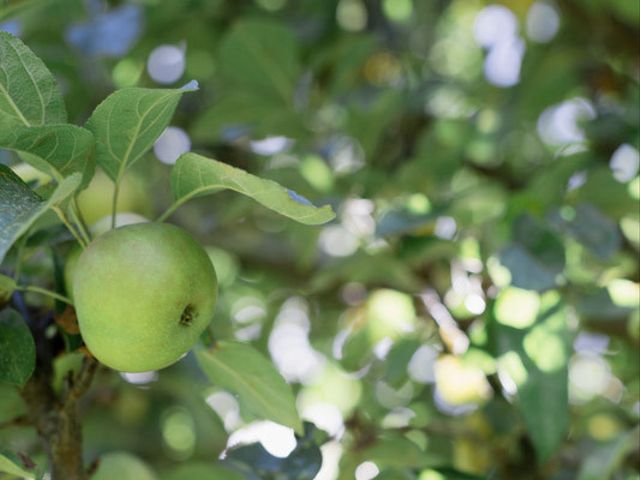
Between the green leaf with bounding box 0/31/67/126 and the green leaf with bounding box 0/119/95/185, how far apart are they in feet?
0.06

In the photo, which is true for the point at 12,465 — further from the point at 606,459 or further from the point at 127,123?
the point at 606,459

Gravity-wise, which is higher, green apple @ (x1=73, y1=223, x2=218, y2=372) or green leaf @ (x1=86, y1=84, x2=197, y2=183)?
green leaf @ (x1=86, y1=84, x2=197, y2=183)

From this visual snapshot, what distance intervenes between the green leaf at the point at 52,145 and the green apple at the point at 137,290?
0.24 ft

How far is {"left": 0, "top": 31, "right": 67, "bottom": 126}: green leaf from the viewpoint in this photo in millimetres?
744

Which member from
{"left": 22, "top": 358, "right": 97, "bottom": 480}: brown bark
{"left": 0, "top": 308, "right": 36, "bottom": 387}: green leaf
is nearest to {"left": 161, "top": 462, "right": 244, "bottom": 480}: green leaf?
{"left": 22, "top": 358, "right": 97, "bottom": 480}: brown bark

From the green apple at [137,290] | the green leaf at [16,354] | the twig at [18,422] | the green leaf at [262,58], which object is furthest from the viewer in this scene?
the green leaf at [262,58]

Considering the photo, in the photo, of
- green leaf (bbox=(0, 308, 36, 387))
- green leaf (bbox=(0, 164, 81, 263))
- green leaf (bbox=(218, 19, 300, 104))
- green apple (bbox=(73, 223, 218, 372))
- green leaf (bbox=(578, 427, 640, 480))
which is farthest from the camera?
green leaf (bbox=(218, 19, 300, 104))

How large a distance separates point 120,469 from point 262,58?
0.85m

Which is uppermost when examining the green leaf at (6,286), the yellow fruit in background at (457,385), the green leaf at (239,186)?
the green leaf at (239,186)

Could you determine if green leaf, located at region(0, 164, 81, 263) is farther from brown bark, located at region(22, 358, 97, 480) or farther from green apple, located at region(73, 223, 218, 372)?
brown bark, located at region(22, 358, 97, 480)

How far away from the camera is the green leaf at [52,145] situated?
732 mm

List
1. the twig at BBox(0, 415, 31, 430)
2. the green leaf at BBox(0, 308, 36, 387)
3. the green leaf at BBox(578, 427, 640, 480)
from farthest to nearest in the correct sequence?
the green leaf at BBox(578, 427, 640, 480)
the twig at BBox(0, 415, 31, 430)
the green leaf at BBox(0, 308, 36, 387)

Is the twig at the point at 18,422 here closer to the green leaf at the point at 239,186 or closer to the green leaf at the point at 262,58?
the green leaf at the point at 239,186

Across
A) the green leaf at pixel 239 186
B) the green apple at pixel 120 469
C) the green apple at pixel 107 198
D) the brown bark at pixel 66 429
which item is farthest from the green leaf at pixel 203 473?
the green leaf at pixel 239 186
